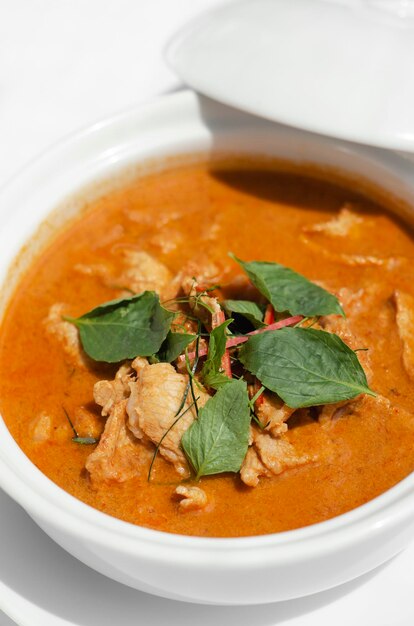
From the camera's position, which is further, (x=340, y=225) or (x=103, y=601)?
(x=340, y=225)

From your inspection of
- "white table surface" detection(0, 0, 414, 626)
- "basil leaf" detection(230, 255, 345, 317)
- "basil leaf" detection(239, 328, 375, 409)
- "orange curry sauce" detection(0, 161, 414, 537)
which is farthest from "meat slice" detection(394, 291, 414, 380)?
"white table surface" detection(0, 0, 414, 626)

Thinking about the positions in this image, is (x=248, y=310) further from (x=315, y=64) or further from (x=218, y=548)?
(x=315, y=64)

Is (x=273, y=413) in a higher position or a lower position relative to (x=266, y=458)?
higher

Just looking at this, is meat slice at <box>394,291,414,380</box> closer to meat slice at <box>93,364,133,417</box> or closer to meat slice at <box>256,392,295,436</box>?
meat slice at <box>256,392,295,436</box>

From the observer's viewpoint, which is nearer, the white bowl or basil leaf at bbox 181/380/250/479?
the white bowl

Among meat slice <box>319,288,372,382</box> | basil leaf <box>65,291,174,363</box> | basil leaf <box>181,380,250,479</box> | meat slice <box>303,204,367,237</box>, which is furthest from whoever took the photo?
meat slice <box>303,204,367,237</box>

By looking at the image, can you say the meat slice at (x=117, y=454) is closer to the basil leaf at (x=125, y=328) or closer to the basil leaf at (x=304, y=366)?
the basil leaf at (x=125, y=328)

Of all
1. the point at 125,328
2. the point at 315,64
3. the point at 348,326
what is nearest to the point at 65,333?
the point at 125,328
